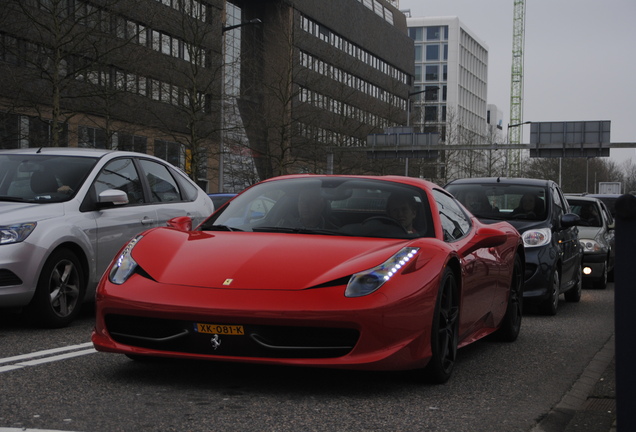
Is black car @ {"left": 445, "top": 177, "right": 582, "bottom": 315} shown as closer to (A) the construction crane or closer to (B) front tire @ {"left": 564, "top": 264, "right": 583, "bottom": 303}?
(B) front tire @ {"left": 564, "top": 264, "right": 583, "bottom": 303}

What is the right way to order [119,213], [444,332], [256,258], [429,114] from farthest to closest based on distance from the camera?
[429,114], [119,213], [444,332], [256,258]

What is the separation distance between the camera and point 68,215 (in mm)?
8258

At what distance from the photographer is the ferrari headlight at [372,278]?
513 cm

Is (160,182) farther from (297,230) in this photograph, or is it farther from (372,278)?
(372,278)

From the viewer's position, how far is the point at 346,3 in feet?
258

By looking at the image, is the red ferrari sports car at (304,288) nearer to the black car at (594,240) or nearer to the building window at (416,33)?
the black car at (594,240)

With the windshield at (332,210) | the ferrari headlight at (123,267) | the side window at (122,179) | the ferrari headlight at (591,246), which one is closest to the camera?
the ferrari headlight at (123,267)

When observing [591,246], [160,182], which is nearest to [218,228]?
[160,182]

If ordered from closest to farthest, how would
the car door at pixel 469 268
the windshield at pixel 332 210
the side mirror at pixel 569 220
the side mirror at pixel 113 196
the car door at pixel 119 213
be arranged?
the windshield at pixel 332 210 → the car door at pixel 469 268 → the side mirror at pixel 113 196 → the car door at pixel 119 213 → the side mirror at pixel 569 220

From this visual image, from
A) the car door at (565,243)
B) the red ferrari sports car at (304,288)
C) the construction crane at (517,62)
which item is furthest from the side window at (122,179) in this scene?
the construction crane at (517,62)

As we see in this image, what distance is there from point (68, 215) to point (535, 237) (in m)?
5.16

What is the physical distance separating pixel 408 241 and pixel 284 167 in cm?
3843

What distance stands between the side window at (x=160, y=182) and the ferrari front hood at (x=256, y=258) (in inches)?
148

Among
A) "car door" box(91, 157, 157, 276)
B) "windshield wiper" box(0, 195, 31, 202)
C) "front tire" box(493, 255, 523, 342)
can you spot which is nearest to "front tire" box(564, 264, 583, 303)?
"front tire" box(493, 255, 523, 342)
